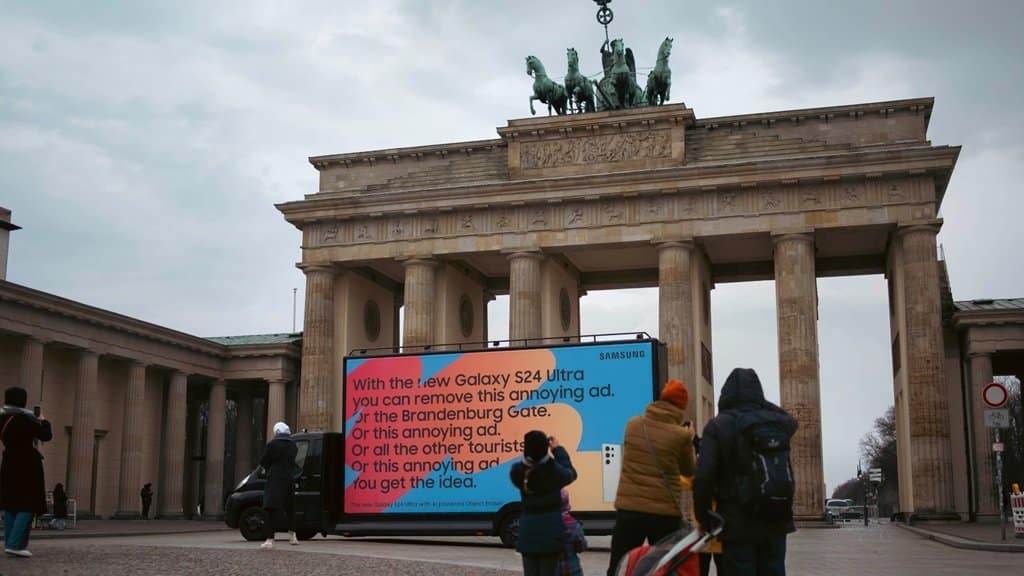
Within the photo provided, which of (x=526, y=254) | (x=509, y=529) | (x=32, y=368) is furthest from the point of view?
(x=526, y=254)

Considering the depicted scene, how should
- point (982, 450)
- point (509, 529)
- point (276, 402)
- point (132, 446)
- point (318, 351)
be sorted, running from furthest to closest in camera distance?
point (276, 402) → point (318, 351) → point (132, 446) → point (982, 450) → point (509, 529)

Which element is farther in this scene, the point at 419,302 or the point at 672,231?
the point at 419,302

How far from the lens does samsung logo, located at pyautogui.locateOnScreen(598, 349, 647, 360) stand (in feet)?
70.8

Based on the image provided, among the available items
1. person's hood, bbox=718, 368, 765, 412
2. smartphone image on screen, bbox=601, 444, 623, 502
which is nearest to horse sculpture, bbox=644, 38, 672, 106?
smartphone image on screen, bbox=601, 444, 623, 502

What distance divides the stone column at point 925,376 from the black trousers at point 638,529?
3204cm

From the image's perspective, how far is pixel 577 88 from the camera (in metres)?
45.2

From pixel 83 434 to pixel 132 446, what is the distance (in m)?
3.88

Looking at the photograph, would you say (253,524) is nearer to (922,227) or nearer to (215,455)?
(922,227)

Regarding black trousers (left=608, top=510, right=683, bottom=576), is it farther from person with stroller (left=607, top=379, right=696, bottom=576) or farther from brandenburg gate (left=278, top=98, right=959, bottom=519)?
brandenburg gate (left=278, top=98, right=959, bottom=519)

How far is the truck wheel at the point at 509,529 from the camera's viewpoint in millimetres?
21625

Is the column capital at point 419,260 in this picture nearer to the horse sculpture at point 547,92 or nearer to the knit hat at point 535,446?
the horse sculpture at point 547,92

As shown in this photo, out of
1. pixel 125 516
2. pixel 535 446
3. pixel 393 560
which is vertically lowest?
pixel 125 516

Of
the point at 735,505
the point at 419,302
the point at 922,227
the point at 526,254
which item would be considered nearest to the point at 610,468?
the point at 735,505

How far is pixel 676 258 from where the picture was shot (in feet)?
137
